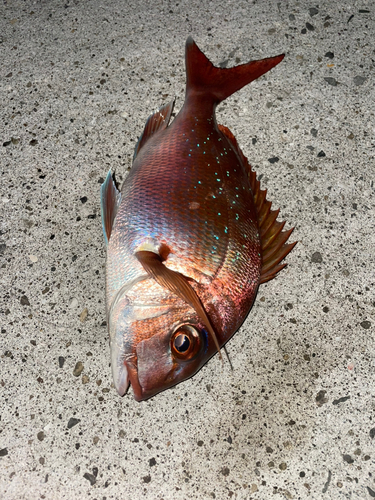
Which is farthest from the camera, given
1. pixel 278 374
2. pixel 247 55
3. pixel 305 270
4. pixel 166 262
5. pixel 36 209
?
pixel 247 55

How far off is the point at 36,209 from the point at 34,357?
30.4 inches

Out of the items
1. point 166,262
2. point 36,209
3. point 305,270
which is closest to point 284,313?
point 305,270

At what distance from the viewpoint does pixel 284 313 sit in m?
1.89

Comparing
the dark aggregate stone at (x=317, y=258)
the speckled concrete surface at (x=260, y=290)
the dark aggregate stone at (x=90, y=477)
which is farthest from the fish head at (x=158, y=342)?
the dark aggregate stone at (x=317, y=258)

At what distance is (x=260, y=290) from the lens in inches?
76.1

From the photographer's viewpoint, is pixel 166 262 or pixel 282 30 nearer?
pixel 166 262

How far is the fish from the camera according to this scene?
1.43m

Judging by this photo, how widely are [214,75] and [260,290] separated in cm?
109

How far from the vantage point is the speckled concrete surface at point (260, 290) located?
68.3 inches

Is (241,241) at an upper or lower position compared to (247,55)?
lower

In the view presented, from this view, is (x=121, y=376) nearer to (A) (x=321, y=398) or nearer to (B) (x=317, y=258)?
(A) (x=321, y=398)

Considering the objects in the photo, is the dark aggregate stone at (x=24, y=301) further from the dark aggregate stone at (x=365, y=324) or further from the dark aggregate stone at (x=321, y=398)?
the dark aggregate stone at (x=365, y=324)

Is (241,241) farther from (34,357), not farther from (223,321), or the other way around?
(34,357)

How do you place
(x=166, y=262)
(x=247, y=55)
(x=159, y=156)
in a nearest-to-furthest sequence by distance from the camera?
(x=166, y=262) < (x=159, y=156) < (x=247, y=55)
